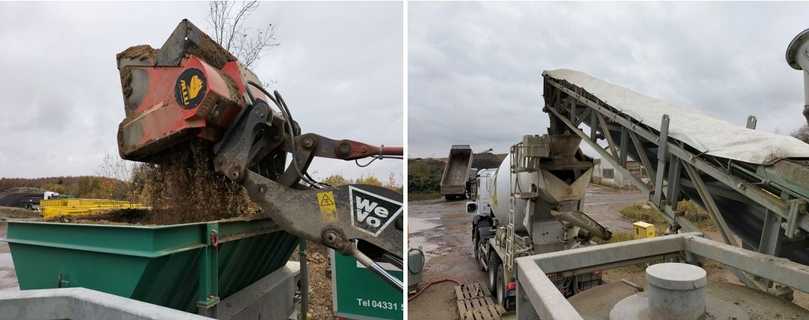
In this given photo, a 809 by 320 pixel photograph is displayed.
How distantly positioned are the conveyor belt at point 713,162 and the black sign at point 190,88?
3.82 m

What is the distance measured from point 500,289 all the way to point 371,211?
512cm

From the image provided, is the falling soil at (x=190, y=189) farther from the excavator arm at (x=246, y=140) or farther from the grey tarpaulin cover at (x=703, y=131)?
the grey tarpaulin cover at (x=703, y=131)

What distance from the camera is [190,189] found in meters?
4.19

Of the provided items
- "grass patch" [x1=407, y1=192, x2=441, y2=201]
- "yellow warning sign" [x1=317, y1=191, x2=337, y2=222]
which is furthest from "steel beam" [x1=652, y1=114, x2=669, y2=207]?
"grass patch" [x1=407, y1=192, x2=441, y2=201]

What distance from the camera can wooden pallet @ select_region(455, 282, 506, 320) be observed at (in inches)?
285

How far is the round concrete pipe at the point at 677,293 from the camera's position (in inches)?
88.5

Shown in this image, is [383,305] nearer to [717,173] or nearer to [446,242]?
[717,173]

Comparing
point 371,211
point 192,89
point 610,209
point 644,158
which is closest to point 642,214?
point 610,209

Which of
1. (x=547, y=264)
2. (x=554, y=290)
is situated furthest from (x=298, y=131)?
(x=554, y=290)

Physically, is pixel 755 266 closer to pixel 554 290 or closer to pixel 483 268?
pixel 554 290

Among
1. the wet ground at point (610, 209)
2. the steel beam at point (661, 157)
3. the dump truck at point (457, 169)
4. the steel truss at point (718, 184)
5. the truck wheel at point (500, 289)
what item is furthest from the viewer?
the wet ground at point (610, 209)

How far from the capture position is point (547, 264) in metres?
2.74

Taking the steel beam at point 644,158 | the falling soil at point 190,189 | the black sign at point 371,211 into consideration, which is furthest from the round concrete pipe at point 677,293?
the falling soil at point 190,189

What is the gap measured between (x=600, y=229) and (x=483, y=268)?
144 inches
